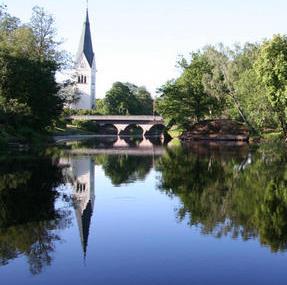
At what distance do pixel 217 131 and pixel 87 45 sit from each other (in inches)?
3331

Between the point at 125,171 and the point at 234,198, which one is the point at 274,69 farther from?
the point at 234,198

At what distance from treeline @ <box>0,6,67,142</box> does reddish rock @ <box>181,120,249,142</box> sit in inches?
1155

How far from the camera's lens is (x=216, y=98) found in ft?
279

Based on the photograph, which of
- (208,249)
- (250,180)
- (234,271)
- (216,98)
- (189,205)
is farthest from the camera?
(216,98)

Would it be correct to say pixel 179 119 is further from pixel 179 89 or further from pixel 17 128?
pixel 17 128

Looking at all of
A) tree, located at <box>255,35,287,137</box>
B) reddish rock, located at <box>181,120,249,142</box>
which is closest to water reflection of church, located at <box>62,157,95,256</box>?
tree, located at <box>255,35,287,137</box>

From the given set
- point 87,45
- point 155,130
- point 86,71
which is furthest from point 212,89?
point 86,71

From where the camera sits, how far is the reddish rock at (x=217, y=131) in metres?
82.8

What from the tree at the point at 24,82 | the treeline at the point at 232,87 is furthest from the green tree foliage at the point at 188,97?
the tree at the point at 24,82

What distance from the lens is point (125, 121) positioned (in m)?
123

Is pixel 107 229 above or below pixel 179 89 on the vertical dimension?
below

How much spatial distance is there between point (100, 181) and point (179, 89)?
62.4 m

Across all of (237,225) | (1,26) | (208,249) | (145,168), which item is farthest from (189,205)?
(1,26)

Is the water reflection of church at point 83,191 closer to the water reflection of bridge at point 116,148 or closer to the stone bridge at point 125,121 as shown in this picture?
the water reflection of bridge at point 116,148
